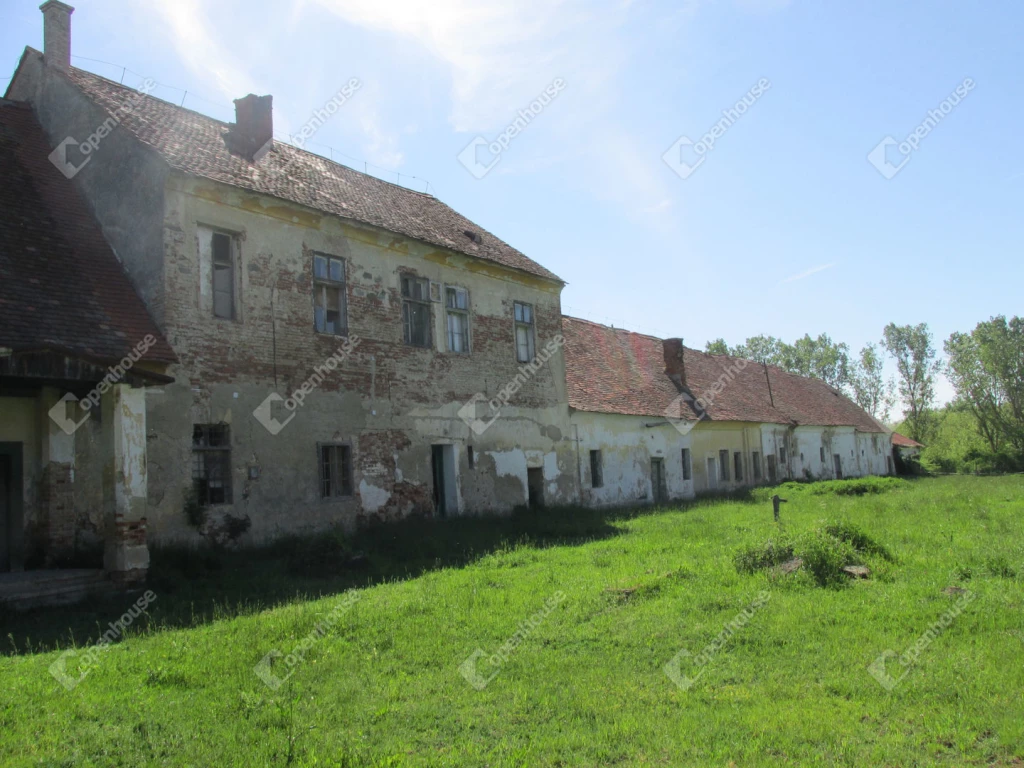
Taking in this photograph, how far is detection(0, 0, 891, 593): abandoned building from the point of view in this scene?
10914 mm

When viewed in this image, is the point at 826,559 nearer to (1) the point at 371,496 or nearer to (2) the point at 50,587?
(1) the point at 371,496

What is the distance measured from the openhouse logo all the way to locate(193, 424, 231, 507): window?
734 mm

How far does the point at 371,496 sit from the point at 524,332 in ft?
22.4

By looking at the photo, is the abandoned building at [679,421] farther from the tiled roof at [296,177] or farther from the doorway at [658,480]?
the tiled roof at [296,177]

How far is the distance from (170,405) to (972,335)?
59.0m

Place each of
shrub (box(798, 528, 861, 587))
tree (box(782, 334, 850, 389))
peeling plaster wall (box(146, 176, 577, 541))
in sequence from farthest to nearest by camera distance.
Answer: tree (box(782, 334, 850, 389)), peeling plaster wall (box(146, 176, 577, 541)), shrub (box(798, 528, 861, 587))

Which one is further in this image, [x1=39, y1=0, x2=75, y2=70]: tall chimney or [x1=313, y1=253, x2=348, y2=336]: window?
[x1=313, y1=253, x2=348, y2=336]: window

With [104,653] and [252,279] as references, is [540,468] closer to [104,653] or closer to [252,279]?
[252,279]

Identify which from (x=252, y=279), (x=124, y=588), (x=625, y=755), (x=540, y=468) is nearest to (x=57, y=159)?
(x=252, y=279)

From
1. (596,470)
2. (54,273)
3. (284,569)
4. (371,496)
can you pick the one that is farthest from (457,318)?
(54,273)

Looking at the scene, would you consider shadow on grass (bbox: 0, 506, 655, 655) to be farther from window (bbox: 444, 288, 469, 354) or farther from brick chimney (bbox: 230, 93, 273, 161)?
brick chimney (bbox: 230, 93, 273, 161)

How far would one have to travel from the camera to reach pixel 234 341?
13164mm

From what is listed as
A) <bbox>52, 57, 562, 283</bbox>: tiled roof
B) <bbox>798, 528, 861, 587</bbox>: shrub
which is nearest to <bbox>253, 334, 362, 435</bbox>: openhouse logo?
<bbox>52, 57, 562, 283</bbox>: tiled roof

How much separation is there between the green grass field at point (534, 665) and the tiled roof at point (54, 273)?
3294mm
